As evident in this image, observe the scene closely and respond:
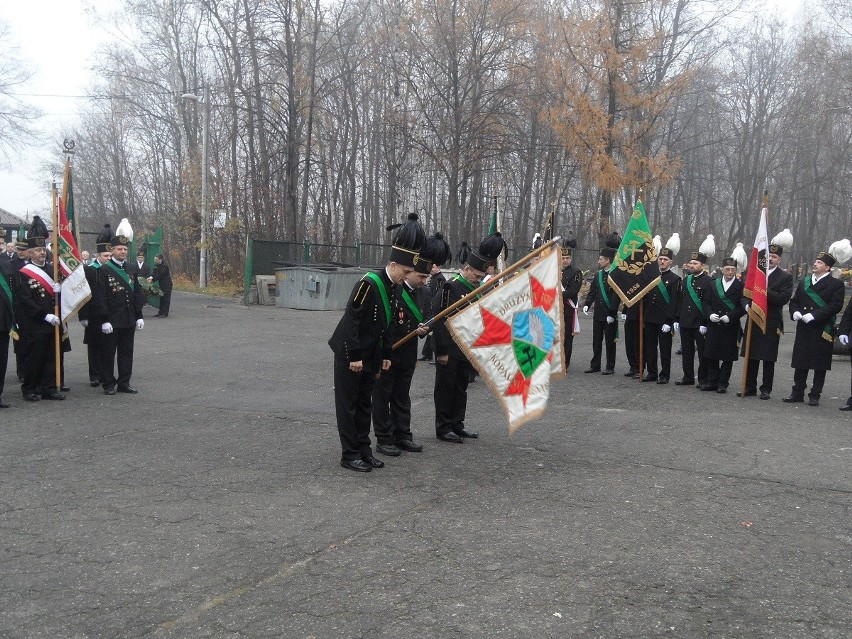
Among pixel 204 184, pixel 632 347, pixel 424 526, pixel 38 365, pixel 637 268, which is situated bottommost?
pixel 424 526

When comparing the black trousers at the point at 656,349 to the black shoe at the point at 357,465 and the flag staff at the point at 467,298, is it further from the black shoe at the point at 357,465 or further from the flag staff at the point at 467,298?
the black shoe at the point at 357,465

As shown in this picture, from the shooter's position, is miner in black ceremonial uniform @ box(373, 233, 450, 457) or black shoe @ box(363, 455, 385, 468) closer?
black shoe @ box(363, 455, 385, 468)

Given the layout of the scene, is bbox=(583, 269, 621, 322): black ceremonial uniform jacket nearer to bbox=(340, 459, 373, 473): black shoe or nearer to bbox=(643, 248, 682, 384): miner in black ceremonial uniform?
bbox=(643, 248, 682, 384): miner in black ceremonial uniform

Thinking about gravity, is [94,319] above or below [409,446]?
above

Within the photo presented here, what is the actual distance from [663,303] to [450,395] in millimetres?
5574

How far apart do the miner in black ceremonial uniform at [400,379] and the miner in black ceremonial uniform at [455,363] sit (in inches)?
16.0

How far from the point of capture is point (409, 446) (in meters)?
7.44

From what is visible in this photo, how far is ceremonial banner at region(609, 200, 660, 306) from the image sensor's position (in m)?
12.2

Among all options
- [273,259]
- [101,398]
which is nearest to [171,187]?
[273,259]

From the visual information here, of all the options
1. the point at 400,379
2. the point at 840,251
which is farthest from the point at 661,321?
the point at 400,379

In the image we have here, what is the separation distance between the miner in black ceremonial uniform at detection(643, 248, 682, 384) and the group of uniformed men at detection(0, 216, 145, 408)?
286 inches

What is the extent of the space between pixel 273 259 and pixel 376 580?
995 inches

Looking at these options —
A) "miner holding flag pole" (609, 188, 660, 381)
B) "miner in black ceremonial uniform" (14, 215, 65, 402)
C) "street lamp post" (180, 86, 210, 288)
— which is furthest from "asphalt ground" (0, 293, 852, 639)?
"street lamp post" (180, 86, 210, 288)

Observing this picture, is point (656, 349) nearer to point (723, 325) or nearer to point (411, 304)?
point (723, 325)
